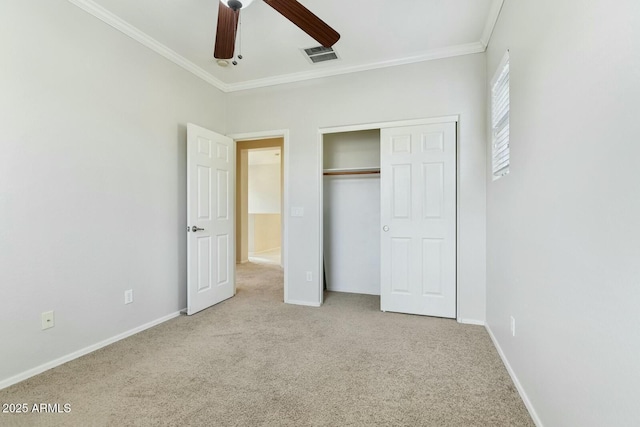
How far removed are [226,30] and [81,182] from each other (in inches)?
63.3

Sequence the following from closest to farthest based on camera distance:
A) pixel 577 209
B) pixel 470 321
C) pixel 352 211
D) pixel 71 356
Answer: pixel 577 209 < pixel 71 356 < pixel 470 321 < pixel 352 211

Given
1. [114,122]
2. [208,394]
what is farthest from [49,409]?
[114,122]

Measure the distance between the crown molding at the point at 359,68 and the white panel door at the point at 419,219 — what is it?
0.71 meters

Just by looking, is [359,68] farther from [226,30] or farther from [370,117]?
[226,30]

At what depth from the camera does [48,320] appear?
83.1 inches

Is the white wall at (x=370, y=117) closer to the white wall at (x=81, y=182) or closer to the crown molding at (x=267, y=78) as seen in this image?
the crown molding at (x=267, y=78)

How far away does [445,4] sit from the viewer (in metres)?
2.38

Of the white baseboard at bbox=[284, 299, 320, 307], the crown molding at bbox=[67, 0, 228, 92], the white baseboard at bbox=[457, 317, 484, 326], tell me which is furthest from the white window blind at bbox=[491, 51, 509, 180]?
the crown molding at bbox=[67, 0, 228, 92]

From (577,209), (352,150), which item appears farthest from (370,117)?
(577,209)

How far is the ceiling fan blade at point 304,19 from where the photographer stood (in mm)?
1752

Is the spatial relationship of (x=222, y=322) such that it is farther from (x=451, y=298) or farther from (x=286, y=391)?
(x=451, y=298)

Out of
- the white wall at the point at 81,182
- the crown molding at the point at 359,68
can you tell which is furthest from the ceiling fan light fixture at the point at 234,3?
the crown molding at the point at 359,68

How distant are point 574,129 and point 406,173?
203cm

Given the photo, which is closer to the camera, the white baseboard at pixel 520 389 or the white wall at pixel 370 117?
the white baseboard at pixel 520 389
